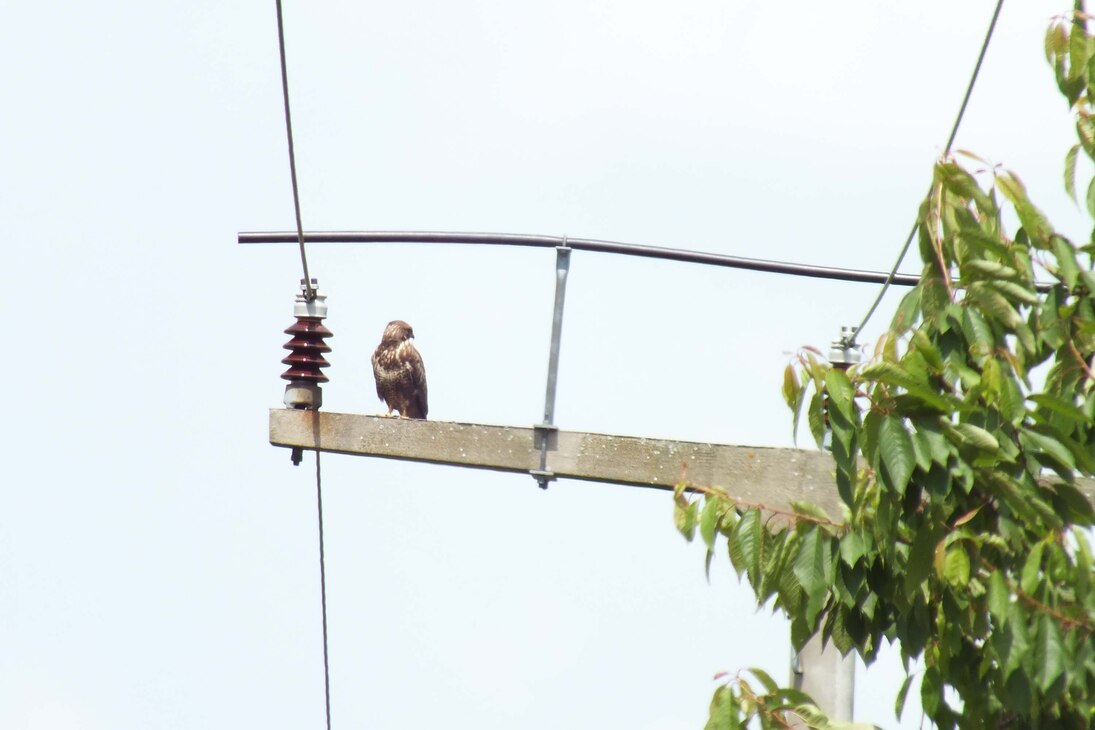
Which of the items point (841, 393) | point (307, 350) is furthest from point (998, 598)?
point (307, 350)

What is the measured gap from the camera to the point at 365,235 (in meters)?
6.16

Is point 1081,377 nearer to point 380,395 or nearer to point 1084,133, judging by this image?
point 1084,133

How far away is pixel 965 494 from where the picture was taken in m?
3.43

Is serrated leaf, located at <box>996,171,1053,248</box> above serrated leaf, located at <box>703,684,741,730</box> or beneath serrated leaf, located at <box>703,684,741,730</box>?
above

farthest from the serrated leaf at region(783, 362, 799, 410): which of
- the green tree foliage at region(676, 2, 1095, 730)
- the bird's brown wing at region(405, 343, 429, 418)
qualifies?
the bird's brown wing at region(405, 343, 429, 418)

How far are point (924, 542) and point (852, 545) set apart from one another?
242 mm

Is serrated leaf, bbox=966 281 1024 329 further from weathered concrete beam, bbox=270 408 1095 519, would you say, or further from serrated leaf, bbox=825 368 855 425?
weathered concrete beam, bbox=270 408 1095 519

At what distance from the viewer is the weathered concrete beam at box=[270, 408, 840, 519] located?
4977 millimetres

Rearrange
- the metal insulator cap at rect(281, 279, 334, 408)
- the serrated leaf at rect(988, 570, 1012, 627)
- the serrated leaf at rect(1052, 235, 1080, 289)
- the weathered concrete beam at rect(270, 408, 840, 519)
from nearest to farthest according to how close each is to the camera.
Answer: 1. the serrated leaf at rect(988, 570, 1012, 627)
2. the serrated leaf at rect(1052, 235, 1080, 289)
3. the weathered concrete beam at rect(270, 408, 840, 519)
4. the metal insulator cap at rect(281, 279, 334, 408)

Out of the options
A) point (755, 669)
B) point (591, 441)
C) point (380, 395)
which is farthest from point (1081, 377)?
point (380, 395)

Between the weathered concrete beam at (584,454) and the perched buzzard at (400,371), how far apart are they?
4.31 metres

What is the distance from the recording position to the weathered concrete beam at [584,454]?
498 cm

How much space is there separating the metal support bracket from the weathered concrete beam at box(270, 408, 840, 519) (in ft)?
0.06

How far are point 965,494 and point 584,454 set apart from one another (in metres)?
2.04
